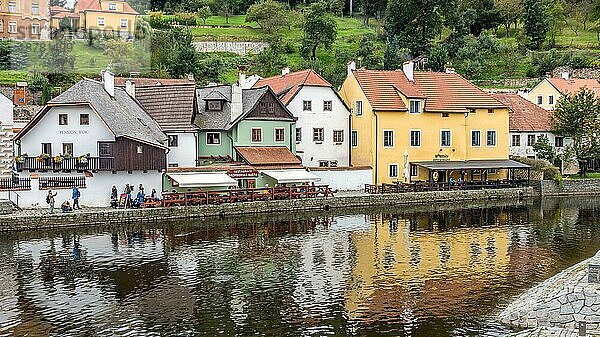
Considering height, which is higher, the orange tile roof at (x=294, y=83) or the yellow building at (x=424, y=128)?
the orange tile roof at (x=294, y=83)

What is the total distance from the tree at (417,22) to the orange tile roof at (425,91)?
30266mm

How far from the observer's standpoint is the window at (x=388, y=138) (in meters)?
51.0

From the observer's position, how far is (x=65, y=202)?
119 feet

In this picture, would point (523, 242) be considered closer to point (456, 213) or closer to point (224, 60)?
point (456, 213)

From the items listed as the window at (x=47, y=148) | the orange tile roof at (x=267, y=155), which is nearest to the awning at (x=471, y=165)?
the orange tile roof at (x=267, y=155)

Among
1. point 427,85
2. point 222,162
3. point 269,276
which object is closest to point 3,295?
point 269,276

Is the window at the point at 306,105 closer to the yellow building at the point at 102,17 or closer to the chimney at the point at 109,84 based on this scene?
the chimney at the point at 109,84

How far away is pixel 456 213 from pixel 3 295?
26433 millimetres

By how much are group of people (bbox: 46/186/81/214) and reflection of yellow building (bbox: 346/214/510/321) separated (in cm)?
1384

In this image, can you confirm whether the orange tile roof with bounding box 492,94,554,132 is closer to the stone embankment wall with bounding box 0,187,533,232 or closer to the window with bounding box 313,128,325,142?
the stone embankment wall with bounding box 0,187,533,232

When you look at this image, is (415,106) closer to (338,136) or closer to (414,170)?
(414,170)

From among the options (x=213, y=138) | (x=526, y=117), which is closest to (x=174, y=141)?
(x=213, y=138)

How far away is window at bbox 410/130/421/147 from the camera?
170 feet

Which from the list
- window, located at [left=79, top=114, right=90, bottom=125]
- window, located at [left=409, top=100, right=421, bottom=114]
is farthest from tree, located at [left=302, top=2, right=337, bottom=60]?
window, located at [left=79, top=114, right=90, bottom=125]
